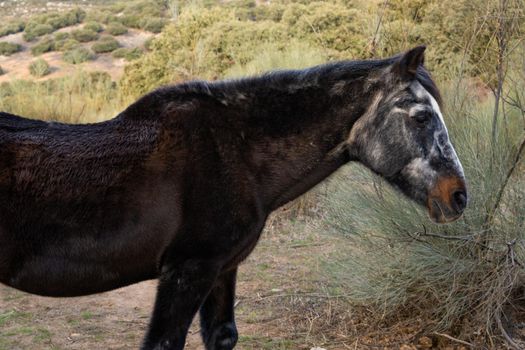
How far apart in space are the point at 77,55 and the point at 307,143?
3194cm

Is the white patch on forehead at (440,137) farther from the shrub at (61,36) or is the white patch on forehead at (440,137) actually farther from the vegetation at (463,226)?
the shrub at (61,36)

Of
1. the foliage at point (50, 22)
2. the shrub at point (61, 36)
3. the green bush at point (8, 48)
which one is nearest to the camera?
the green bush at point (8, 48)

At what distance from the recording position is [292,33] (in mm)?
17297

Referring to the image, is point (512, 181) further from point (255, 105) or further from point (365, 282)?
point (255, 105)

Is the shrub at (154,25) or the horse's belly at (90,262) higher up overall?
the horse's belly at (90,262)

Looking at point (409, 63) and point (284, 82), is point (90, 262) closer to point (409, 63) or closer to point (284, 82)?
point (284, 82)

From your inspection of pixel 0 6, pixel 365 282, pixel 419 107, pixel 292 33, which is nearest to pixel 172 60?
pixel 292 33

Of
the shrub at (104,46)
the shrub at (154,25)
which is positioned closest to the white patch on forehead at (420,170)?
the shrub at (104,46)

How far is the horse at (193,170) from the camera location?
3.14 meters

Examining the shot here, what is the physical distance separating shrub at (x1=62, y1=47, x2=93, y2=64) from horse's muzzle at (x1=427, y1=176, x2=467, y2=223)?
3084 centimetres

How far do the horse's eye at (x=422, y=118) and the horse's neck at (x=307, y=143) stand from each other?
1.04 ft

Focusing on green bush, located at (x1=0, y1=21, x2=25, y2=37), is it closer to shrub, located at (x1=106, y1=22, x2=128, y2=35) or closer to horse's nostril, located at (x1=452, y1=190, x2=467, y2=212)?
shrub, located at (x1=106, y1=22, x2=128, y2=35)

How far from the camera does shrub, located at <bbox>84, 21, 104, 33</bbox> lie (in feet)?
130

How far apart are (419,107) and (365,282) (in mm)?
1875
